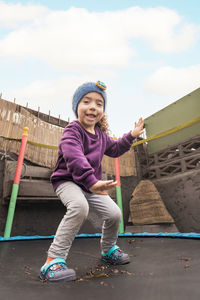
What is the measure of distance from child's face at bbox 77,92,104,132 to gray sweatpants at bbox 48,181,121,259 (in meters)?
0.33

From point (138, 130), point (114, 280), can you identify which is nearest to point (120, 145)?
point (138, 130)

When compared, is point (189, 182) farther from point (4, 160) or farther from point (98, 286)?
point (98, 286)

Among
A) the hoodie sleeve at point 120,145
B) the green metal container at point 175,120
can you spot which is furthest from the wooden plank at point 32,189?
the green metal container at point 175,120

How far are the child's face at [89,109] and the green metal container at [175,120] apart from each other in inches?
95.5

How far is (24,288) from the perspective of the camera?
625 mm

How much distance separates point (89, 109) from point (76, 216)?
1.74 feet

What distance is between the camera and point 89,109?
1080mm

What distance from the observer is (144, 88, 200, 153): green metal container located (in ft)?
10.5

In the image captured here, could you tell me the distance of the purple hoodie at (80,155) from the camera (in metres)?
0.83

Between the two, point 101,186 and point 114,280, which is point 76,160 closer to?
point 101,186

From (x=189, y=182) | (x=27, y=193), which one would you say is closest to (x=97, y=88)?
(x=27, y=193)

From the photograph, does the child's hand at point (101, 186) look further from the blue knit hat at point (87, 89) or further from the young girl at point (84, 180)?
the blue knit hat at point (87, 89)

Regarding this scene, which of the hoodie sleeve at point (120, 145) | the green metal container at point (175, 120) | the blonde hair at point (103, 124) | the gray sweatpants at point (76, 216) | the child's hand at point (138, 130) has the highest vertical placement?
the green metal container at point (175, 120)

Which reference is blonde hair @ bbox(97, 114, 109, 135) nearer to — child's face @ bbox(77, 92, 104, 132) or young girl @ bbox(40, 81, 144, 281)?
young girl @ bbox(40, 81, 144, 281)
